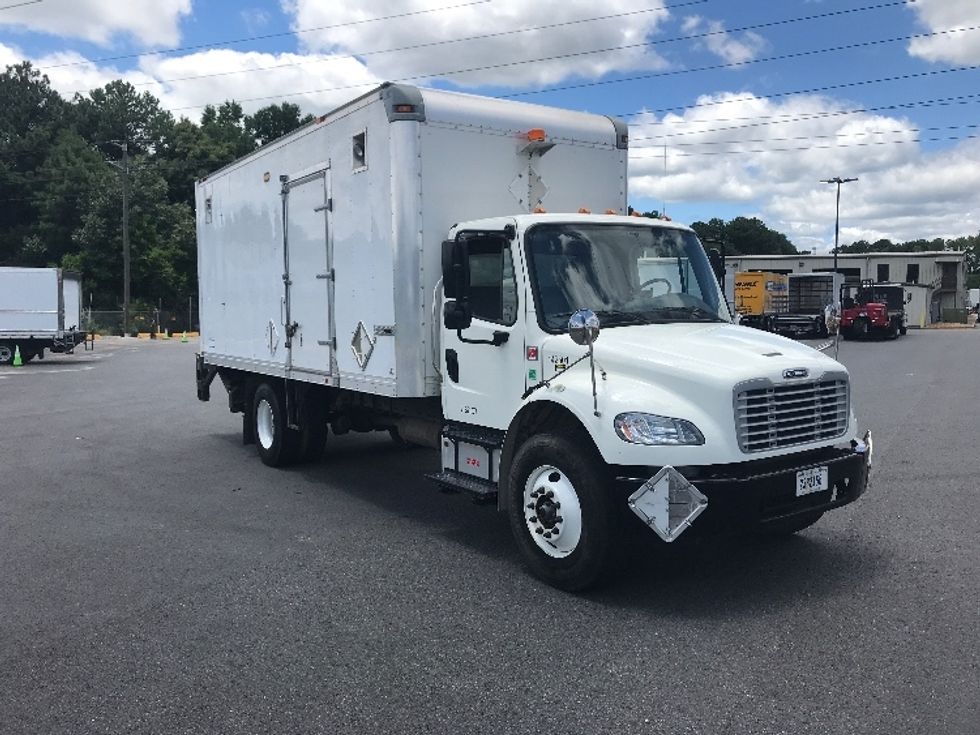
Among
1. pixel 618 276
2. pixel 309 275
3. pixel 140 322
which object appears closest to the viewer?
pixel 618 276

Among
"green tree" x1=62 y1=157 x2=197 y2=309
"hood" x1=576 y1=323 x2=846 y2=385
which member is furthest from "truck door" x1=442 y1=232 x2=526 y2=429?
"green tree" x1=62 y1=157 x2=197 y2=309

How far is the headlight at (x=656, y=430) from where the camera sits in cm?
A: 489

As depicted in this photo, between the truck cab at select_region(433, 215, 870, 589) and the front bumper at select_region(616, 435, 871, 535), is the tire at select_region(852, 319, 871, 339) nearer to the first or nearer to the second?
the truck cab at select_region(433, 215, 870, 589)

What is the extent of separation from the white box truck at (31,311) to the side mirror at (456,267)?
23737 mm

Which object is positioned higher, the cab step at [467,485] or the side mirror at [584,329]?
the side mirror at [584,329]

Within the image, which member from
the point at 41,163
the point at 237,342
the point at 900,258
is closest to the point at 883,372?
the point at 237,342

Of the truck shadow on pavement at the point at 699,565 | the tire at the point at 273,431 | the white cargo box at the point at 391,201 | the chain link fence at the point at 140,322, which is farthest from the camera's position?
the chain link fence at the point at 140,322

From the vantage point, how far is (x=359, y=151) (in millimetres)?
7188

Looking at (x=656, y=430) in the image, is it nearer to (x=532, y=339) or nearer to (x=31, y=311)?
(x=532, y=339)

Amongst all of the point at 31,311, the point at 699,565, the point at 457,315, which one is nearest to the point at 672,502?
the point at 699,565

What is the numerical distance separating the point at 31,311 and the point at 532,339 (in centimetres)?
2473

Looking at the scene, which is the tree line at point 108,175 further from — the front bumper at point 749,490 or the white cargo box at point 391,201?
the front bumper at point 749,490

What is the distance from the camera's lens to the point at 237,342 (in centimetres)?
1027

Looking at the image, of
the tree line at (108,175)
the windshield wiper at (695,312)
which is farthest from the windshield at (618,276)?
the tree line at (108,175)
